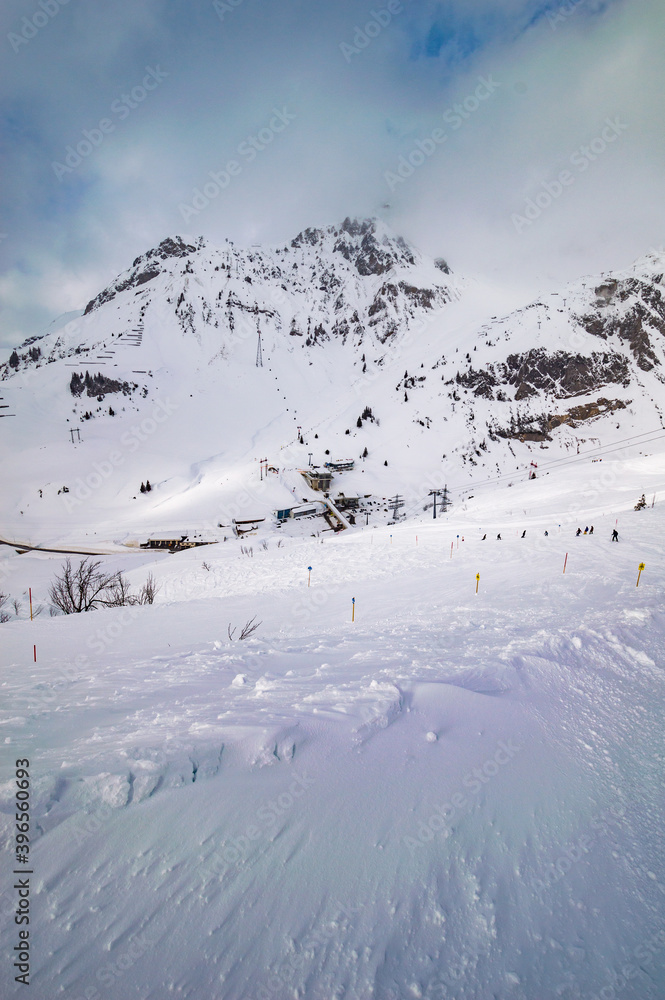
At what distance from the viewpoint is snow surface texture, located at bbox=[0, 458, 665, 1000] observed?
8.40ft

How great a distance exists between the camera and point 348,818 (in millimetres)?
3424

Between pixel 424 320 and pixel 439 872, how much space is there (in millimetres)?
126948

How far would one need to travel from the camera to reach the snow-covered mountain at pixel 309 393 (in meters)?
55.3

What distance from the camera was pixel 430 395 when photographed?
70625 mm

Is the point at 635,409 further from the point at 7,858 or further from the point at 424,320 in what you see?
the point at 7,858

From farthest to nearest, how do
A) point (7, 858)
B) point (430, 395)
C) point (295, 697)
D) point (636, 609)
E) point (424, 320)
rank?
point (424, 320) < point (430, 395) < point (636, 609) < point (295, 697) < point (7, 858)

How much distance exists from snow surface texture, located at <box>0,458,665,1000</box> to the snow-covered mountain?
39621 mm

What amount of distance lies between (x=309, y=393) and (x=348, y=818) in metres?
93.2

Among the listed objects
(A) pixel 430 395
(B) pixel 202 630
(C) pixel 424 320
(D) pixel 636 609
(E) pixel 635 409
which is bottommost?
(B) pixel 202 630

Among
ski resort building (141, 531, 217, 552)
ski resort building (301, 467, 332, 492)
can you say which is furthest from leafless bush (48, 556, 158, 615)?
ski resort building (301, 467, 332, 492)

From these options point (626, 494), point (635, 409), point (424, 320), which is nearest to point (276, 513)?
point (626, 494)

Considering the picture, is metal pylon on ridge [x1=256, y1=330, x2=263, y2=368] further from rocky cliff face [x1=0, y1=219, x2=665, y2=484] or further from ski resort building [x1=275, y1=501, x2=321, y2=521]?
ski resort building [x1=275, y1=501, x2=321, y2=521]

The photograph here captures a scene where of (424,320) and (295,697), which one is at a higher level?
(424,320)

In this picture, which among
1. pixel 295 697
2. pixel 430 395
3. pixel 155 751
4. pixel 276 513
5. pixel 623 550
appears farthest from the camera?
pixel 430 395
